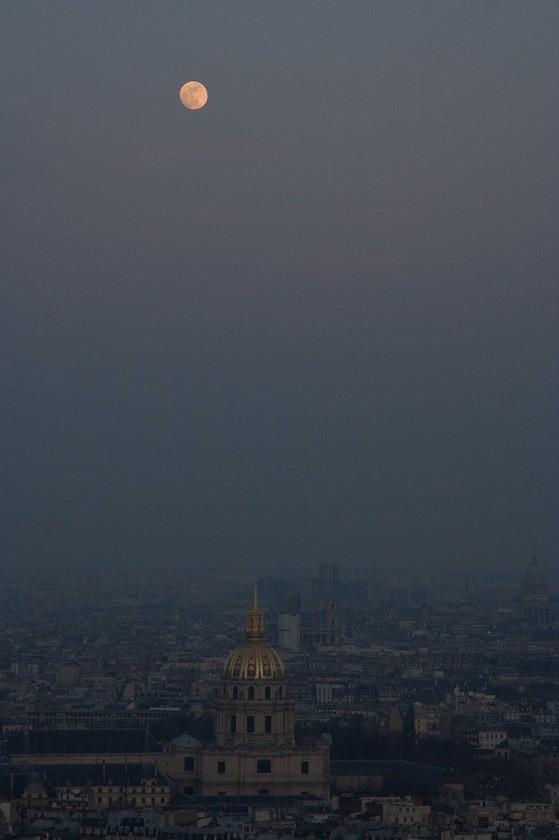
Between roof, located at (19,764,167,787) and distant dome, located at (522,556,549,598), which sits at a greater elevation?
distant dome, located at (522,556,549,598)

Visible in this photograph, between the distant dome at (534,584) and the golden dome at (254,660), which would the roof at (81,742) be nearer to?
the golden dome at (254,660)

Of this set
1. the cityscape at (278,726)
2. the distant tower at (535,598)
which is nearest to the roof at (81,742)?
the cityscape at (278,726)

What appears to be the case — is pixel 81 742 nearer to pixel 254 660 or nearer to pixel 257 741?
pixel 254 660

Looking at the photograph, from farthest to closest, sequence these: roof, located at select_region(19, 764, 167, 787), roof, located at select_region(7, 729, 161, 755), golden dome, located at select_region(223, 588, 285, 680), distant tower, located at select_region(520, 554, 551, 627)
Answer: distant tower, located at select_region(520, 554, 551, 627)
roof, located at select_region(7, 729, 161, 755)
golden dome, located at select_region(223, 588, 285, 680)
roof, located at select_region(19, 764, 167, 787)

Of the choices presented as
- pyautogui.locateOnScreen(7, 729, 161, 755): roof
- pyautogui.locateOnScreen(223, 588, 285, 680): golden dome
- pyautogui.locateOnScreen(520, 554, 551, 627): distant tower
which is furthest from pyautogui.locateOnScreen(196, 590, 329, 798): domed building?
pyautogui.locateOnScreen(520, 554, 551, 627): distant tower

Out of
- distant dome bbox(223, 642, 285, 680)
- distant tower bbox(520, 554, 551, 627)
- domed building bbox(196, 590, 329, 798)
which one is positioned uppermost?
distant tower bbox(520, 554, 551, 627)

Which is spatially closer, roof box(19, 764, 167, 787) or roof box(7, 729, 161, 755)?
roof box(19, 764, 167, 787)

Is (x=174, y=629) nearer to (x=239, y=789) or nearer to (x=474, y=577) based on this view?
(x=474, y=577)

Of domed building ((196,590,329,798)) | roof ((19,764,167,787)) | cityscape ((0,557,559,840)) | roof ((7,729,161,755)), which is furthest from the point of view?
roof ((7,729,161,755))

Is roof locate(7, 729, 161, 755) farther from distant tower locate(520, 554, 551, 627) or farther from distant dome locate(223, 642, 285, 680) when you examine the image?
distant tower locate(520, 554, 551, 627)
